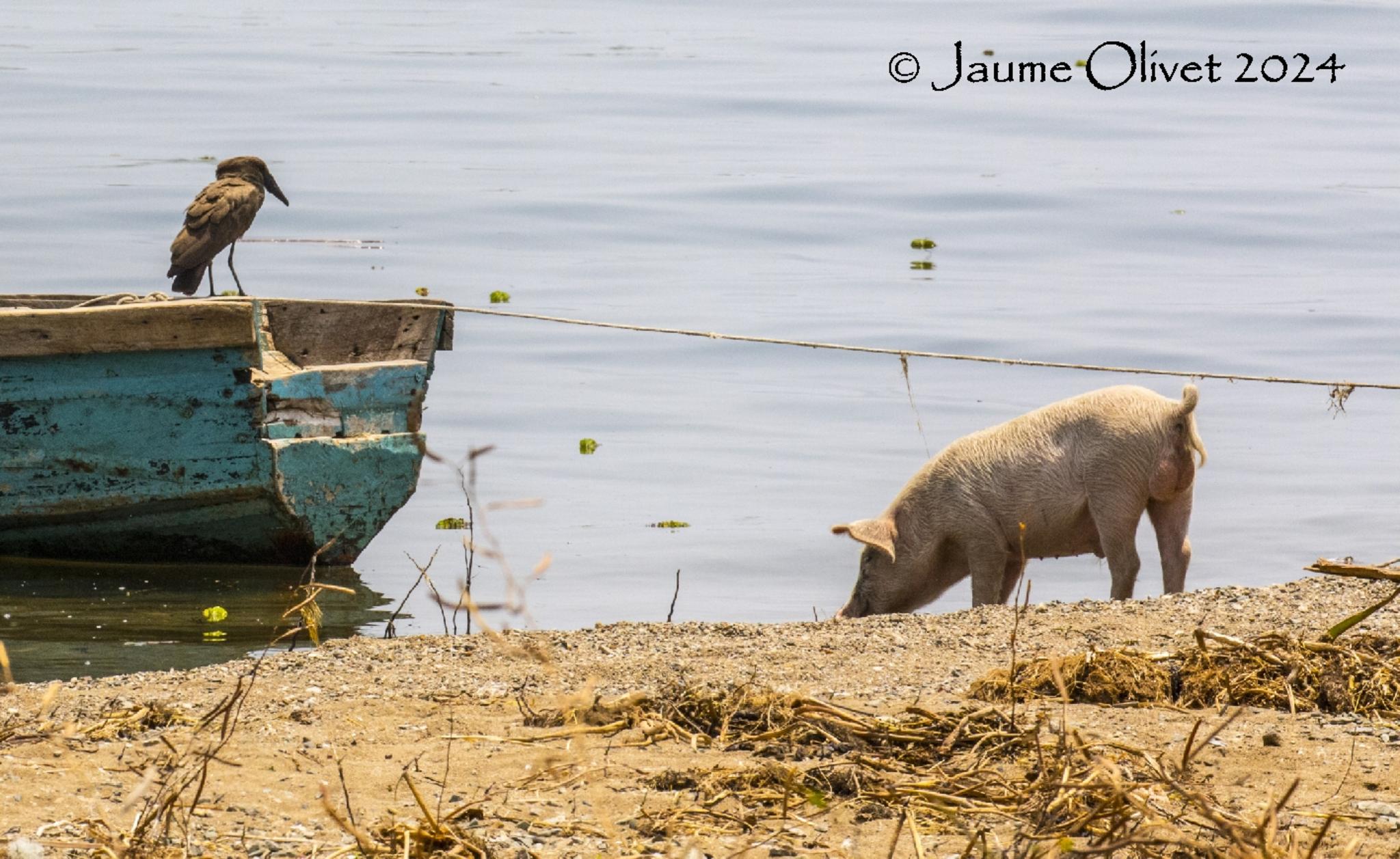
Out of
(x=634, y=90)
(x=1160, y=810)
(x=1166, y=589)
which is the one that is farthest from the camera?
(x=634, y=90)

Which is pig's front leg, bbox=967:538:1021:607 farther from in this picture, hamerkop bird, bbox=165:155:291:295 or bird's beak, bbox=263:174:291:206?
bird's beak, bbox=263:174:291:206

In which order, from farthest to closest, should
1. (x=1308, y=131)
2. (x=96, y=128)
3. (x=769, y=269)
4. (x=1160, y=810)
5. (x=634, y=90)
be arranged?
(x=634, y=90) < (x=1308, y=131) < (x=96, y=128) < (x=769, y=269) < (x=1160, y=810)

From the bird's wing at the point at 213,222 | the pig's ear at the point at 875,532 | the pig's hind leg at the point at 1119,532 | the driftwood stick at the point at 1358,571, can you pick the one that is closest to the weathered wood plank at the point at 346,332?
the bird's wing at the point at 213,222

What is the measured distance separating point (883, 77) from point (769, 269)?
21.3m

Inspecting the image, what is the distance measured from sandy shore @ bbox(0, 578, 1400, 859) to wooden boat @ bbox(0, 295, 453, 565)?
2.81 meters

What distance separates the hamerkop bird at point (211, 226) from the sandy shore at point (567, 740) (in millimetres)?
5079

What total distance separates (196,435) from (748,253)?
1287 cm

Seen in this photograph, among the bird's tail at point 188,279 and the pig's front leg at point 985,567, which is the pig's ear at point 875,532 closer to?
the pig's front leg at point 985,567

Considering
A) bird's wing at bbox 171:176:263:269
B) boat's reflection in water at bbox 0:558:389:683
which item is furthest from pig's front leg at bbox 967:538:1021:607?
bird's wing at bbox 171:176:263:269

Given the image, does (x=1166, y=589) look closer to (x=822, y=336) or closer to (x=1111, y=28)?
(x=822, y=336)

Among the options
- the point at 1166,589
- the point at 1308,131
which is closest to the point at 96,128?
the point at 1308,131

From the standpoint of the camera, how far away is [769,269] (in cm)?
2058

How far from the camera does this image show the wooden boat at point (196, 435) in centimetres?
904

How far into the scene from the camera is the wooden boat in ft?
29.7
